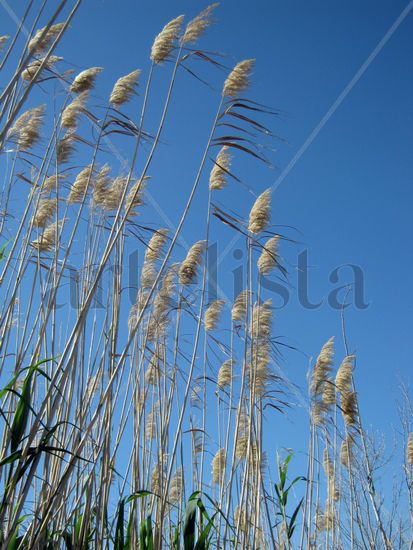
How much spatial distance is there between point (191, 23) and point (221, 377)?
2298 millimetres

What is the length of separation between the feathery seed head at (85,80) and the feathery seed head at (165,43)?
0.89 feet

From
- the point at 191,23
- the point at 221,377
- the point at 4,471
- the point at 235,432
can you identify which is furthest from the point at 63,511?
the point at 191,23

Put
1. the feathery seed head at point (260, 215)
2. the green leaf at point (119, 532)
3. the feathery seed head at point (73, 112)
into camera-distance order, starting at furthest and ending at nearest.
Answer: the feathery seed head at point (260, 215) → the feathery seed head at point (73, 112) → the green leaf at point (119, 532)

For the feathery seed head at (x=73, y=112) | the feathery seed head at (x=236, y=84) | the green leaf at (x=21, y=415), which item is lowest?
the green leaf at (x=21, y=415)

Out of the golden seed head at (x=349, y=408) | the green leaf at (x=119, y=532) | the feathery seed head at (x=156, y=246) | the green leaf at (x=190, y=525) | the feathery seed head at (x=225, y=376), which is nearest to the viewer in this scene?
the green leaf at (x=119, y=532)

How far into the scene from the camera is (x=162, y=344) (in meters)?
3.90

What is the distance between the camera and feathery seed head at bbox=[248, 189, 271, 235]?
3.86m

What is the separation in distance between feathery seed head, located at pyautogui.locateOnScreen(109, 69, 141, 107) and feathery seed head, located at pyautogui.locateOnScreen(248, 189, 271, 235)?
3.68ft

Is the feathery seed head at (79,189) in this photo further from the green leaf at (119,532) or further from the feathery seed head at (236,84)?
the green leaf at (119,532)

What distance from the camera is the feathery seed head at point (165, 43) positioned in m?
3.09

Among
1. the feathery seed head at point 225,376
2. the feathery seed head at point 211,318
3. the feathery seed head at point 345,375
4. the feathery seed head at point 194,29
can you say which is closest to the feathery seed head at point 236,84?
the feathery seed head at point 194,29

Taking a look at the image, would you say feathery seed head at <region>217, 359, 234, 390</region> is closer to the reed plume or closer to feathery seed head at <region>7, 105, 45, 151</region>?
the reed plume

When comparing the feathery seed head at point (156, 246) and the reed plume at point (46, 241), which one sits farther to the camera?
→ the feathery seed head at point (156, 246)

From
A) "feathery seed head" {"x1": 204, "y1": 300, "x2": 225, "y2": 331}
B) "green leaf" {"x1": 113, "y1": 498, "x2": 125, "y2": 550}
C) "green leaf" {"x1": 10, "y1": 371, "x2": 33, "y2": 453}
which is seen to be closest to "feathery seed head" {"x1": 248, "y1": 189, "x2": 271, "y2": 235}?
"feathery seed head" {"x1": 204, "y1": 300, "x2": 225, "y2": 331}
